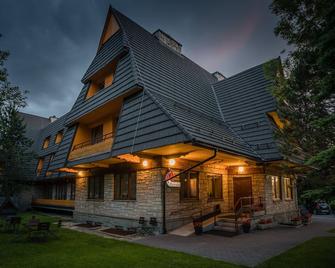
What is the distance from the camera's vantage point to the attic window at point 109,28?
1540cm

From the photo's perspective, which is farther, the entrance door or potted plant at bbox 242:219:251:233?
the entrance door

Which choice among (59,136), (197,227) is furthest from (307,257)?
(59,136)

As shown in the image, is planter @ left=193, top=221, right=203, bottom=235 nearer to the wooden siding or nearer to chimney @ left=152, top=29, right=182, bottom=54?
the wooden siding

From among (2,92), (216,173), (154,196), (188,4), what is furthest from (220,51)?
(2,92)

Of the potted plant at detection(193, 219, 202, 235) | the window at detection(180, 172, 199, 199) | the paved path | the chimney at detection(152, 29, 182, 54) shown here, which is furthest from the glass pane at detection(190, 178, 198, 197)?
the chimney at detection(152, 29, 182, 54)

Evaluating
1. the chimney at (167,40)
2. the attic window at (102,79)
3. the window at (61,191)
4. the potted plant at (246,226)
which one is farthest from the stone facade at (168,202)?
the chimney at (167,40)

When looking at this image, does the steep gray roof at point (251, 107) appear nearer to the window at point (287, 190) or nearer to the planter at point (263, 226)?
the planter at point (263, 226)

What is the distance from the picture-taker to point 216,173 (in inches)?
515

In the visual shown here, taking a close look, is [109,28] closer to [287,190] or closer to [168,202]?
[168,202]

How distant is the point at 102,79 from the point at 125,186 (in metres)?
7.98

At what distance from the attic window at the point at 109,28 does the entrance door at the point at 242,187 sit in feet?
40.6

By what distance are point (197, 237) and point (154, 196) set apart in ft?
8.18

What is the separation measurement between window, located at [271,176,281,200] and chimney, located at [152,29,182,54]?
12.3 metres

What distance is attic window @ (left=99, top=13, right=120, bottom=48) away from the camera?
15399 mm
